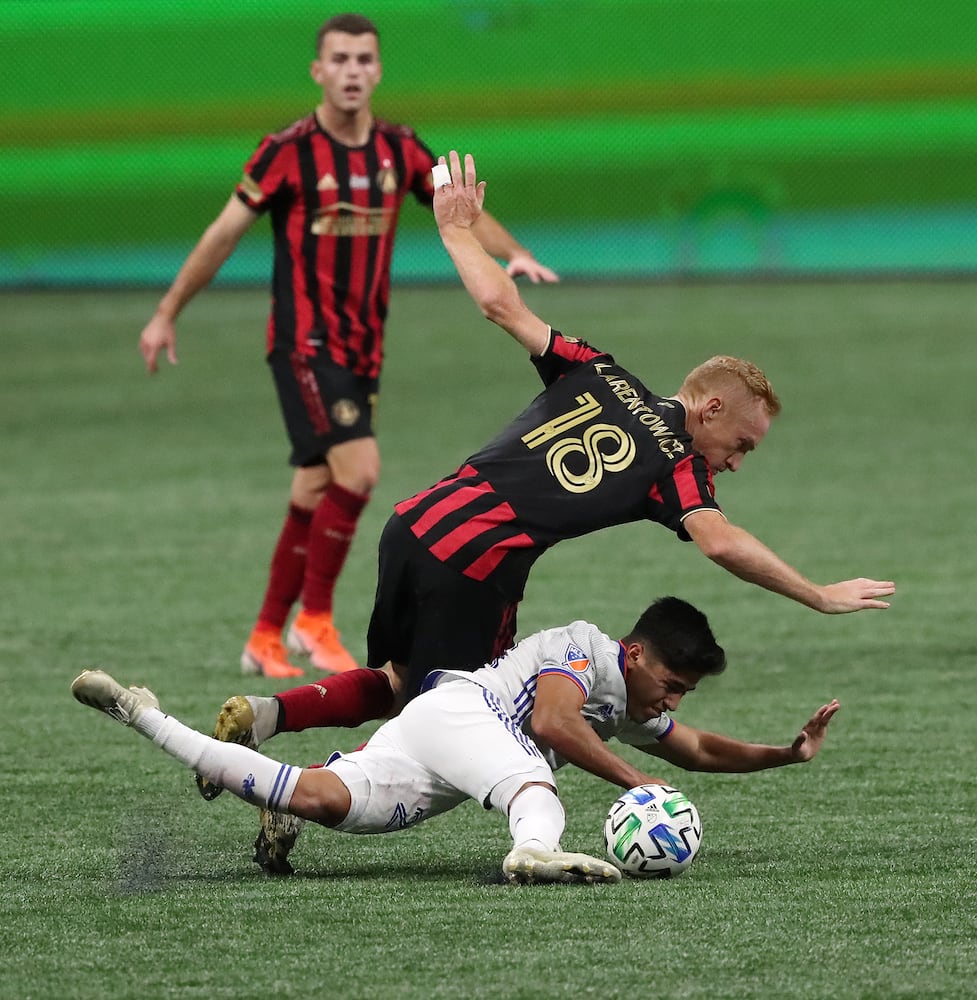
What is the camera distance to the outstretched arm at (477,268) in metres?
5.09

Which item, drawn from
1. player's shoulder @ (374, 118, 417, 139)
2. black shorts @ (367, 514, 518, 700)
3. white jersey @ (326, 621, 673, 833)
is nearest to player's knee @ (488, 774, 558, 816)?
white jersey @ (326, 621, 673, 833)

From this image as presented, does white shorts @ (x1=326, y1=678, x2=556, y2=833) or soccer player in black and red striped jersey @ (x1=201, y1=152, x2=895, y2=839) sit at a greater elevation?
soccer player in black and red striped jersey @ (x1=201, y1=152, x2=895, y2=839)

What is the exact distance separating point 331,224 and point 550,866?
3908 millimetres

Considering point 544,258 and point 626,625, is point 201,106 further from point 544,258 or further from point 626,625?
point 626,625

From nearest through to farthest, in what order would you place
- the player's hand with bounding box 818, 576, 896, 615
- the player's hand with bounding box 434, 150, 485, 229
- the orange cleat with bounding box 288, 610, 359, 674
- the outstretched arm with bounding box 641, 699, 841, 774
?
the player's hand with bounding box 818, 576, 896, 615 < the outstretched arm with bounding box 641, 699, 841, 774 < the player's hand with bounding box 434, 150, 485, 229 < the orange cleat with bounding box 288, 610, 359, 674

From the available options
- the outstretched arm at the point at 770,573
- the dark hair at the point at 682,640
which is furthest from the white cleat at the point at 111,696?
the outstretched arm at the point at 770,573

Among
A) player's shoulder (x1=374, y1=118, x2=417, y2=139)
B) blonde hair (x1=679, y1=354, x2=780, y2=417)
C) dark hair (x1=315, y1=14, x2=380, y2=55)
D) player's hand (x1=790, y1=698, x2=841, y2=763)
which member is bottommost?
player's hand (x1=790, y1=698, x2=841, y2=763)

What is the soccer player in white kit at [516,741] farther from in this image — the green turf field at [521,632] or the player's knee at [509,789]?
the green turf field at [521,632]

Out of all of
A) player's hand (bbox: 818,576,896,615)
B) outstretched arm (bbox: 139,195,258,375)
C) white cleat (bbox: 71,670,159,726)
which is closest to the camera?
white cleat (bbox: 71,670,159,726)

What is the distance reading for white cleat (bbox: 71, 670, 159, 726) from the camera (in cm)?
461

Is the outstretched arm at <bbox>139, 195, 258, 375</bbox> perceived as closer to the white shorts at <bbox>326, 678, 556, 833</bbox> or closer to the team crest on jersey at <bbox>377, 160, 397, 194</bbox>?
the team crest on jersey at <bbox>377, 160, 397, 194</bbox>

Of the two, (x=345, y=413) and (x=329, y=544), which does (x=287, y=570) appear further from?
(x=345, y=413)

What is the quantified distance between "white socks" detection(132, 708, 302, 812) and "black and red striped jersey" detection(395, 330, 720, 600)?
0.79 m

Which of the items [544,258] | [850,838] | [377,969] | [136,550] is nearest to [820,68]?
[544,258]
